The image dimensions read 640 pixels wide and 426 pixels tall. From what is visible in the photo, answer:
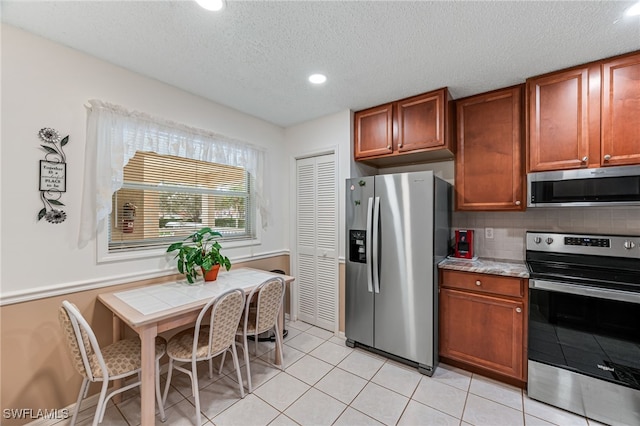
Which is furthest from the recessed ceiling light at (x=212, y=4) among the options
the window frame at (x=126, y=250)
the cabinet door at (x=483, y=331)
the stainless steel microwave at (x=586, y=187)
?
the cabinet door at (x=483, y=331)

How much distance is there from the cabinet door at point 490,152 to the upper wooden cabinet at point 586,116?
144 millimetres

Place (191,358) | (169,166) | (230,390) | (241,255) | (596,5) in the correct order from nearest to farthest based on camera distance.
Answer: (596,5) → (191,358) → (230,390) → (169,166) → (241,255)

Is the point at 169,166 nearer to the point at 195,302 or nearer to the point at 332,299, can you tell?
the point at 195,302

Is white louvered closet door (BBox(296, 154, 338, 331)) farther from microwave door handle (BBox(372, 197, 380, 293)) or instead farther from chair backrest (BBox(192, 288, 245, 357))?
chair backrest (BBox(192, 288, 245, 357))

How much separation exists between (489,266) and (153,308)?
8.55ft

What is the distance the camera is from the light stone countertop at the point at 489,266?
2.09m

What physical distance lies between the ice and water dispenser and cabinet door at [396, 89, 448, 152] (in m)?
0.93

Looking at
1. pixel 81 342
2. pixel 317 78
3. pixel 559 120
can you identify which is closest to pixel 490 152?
pixel 559 120

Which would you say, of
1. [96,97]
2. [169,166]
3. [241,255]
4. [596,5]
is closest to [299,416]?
[241,255]

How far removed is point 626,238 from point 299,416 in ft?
9.02

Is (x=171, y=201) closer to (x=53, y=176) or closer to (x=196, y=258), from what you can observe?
(x=196, y=258)

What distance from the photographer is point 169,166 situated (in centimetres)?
240

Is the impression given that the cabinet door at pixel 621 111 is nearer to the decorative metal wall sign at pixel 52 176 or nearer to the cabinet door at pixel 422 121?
the cabinet door at pixel 422 121

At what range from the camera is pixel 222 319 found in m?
1.82
